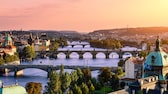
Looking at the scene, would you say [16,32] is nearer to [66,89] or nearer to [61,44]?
[61,44]

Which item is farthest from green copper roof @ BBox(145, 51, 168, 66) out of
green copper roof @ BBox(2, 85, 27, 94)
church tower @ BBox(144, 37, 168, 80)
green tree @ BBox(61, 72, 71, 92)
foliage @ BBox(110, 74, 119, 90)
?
green copper roof @ BBox(2, 85, 27, 94)

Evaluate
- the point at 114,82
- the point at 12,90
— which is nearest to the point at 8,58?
the point at 114,82

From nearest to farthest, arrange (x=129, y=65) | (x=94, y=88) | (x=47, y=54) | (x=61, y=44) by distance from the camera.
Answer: (x=94, y=88)
(x=129, y=65)
(x=47, y=54)
(x=61, y=44)

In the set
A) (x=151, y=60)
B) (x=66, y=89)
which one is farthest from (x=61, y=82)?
(x=151, y=60)

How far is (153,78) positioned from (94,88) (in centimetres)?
652

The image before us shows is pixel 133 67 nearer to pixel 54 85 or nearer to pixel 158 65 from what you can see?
pixel 54 85

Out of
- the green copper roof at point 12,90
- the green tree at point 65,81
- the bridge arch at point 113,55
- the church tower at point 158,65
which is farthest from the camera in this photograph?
the bridge arch at point 113,55

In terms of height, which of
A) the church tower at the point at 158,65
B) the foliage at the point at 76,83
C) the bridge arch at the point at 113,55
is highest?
the church tower at the point at 158,65

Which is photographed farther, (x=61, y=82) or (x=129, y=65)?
(x=129, y=65)

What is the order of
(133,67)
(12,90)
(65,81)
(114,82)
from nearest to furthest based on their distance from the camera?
(12,90)
(65,81)
(114,82)
(133,67)

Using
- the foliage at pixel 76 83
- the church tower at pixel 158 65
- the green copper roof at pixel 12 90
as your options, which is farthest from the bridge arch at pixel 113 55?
the green copper roof at pixel 12 90

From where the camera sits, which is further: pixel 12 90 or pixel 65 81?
pixel 65 81

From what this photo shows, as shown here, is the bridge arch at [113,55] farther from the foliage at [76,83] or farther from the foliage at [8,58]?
the foliage at [76,83]

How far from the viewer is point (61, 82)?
23859 millimetres
